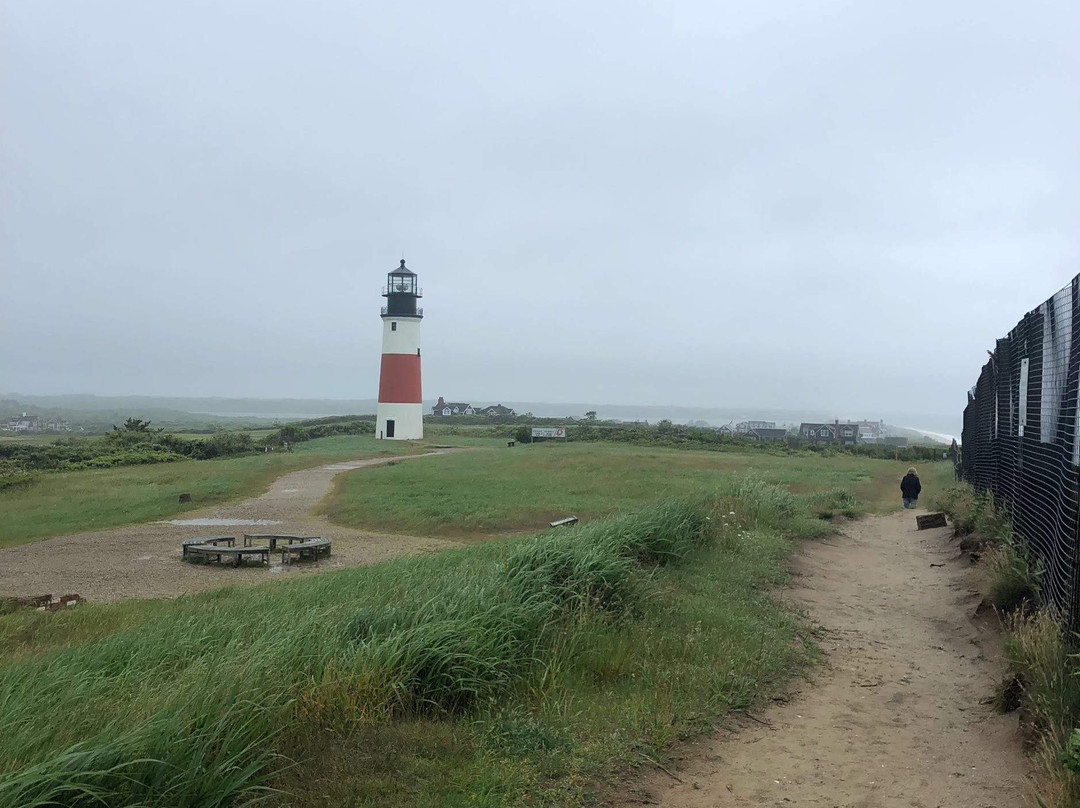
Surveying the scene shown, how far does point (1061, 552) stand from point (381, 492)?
2133 centimetres

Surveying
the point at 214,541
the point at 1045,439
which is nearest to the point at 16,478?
the point at 214,541

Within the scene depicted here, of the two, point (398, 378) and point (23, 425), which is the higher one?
point (398, 378)

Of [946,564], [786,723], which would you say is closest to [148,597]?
[786,723]

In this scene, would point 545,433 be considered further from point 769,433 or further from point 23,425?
point 23,425

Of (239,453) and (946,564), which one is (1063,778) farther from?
(239,453)

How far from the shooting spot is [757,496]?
15.1m

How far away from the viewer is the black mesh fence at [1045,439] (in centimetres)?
591

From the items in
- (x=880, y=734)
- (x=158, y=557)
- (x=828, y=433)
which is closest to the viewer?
(x=880, y=734)

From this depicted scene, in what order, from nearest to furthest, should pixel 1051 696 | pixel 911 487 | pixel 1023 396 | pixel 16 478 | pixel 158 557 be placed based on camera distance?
pixel 1051 696 → pixel 1023 396 → pixel 158 557 → pixel 911 487 → pixel 16 478

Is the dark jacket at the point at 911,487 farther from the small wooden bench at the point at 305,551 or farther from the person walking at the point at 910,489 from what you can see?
the small wooden bench at the point at 305,551

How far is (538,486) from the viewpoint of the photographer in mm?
26219

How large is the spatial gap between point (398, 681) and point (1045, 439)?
6.39m

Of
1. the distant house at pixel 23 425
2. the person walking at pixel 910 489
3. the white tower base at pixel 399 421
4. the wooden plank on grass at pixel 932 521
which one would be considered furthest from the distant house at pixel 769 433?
A: the distant house at pixel 23 425

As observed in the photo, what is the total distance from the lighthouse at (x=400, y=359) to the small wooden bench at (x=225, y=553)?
35.0 meters
